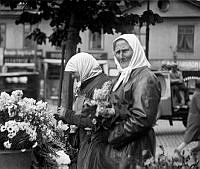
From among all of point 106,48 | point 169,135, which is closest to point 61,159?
point 169,135

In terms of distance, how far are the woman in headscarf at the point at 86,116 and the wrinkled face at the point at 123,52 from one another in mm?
365

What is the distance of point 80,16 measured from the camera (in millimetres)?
10305

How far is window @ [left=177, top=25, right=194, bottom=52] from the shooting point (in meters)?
35.9

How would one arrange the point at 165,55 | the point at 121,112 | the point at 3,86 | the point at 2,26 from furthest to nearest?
the point at 2,26 < the point at 165,55 < the point at 3,86 < the point at 121,112

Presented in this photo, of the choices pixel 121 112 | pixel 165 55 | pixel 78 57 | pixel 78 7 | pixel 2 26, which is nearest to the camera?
pixel 121 112

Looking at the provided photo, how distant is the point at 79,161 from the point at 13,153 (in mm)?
654

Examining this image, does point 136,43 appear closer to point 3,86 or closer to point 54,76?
point 3,86

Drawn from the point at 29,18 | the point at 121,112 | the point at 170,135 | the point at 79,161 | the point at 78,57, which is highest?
the point at 29,18

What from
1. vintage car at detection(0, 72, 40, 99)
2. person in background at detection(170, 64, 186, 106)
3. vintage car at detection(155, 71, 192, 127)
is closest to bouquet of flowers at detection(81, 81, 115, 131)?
vintage car at detection(155, 71, 192, 127)

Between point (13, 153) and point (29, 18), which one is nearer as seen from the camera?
point (13, 153)

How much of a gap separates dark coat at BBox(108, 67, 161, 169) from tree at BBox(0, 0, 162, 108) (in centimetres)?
640

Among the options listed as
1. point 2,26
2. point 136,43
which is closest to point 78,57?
point 136,43

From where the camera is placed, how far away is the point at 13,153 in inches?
142

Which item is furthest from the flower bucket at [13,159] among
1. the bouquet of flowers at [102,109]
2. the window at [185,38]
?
the window at [185,38]
